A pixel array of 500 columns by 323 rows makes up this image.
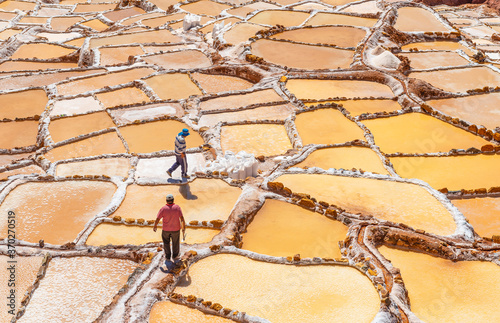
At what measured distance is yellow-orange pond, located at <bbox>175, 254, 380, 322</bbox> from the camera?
7.66 m

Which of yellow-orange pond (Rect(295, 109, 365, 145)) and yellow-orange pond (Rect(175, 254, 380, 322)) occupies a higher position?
yellow-orange pond (Rect(175, 254, 380, 322))

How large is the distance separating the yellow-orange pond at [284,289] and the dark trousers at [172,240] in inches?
17.3

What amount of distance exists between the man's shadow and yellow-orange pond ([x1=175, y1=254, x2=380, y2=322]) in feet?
7.85

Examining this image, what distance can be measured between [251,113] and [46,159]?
243 inches

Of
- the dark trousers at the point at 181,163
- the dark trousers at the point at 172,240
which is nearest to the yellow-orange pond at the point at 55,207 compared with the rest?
the dark trousers at the point at 181,163

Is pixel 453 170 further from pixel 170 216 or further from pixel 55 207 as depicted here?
pixel 55 207

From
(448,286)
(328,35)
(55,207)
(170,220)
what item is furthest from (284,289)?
(328,35)

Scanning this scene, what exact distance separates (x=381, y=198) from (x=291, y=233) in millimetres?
2462

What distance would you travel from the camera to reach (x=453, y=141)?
48.0ft

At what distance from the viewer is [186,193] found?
1127 cm

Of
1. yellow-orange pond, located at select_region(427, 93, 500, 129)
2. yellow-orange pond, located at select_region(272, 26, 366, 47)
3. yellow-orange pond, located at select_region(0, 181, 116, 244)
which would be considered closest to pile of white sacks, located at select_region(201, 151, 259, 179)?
yellow-orange pond, located at select_region(0, 181, 116, 244)

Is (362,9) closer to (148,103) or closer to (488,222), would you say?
(148,103)

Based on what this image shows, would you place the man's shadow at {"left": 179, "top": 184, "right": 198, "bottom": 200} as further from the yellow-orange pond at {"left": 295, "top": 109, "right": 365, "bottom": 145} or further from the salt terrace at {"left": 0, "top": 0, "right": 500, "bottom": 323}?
the yellow-orange pond at {"left": 295, "top": 109, "right": 365, "bottom": 145}

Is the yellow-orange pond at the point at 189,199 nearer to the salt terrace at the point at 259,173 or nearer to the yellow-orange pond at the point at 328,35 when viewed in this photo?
the salt terrace at the point at 259,173
